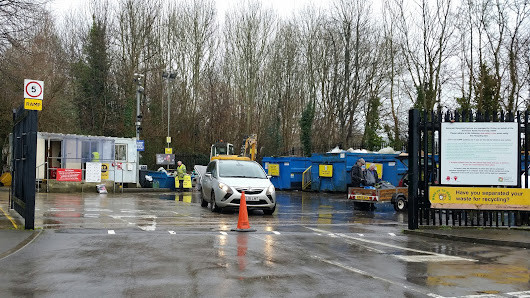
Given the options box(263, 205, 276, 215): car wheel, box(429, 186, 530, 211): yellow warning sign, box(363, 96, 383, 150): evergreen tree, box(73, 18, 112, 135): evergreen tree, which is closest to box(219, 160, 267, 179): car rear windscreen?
box(263, 205, 276, 215): car wheel

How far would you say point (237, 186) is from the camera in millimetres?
16578

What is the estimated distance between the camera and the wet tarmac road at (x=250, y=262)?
6684mm

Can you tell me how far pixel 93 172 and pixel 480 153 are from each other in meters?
21.4

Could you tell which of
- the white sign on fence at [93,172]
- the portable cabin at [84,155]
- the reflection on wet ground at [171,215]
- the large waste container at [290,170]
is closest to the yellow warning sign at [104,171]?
the portable cabin at [84,155]

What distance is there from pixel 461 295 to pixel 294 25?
157 feet

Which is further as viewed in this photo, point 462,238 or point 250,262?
point 462,238

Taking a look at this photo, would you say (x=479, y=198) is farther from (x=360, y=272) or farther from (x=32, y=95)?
(x=32, y=95)

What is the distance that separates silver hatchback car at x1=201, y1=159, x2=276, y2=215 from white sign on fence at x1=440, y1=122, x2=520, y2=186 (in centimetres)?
586

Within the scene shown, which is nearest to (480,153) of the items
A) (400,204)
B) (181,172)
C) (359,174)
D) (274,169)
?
(400,204)

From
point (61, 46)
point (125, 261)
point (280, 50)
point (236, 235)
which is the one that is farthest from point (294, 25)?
point (125, 261)

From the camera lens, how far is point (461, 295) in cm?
651

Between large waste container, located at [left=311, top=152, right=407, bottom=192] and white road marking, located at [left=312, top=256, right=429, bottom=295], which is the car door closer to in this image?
white road marking, located at [left=312, top=256, right=429, bottom=295]

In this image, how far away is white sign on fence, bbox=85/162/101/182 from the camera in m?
28.7

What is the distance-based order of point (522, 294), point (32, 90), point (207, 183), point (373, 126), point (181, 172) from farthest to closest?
1. point (373, 126)
2. point (181, 172)
3. point (207, 183)
4. point (32, 90)
5. point (522, 294)
